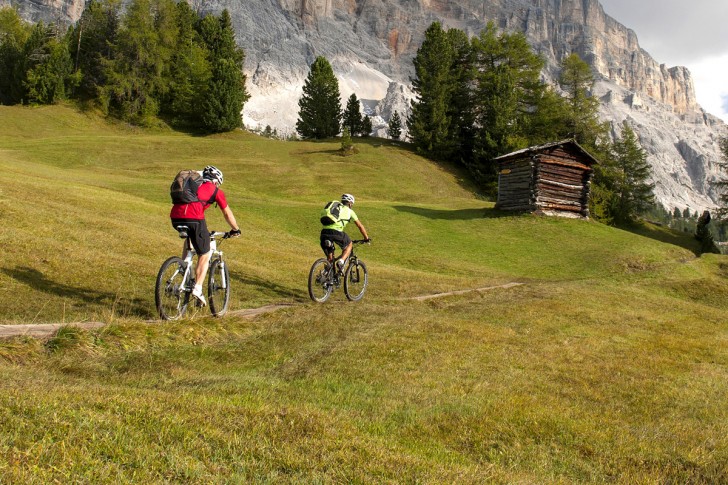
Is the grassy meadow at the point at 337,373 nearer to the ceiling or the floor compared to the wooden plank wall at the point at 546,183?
nearer to the floor

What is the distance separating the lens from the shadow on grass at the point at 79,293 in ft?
30.3

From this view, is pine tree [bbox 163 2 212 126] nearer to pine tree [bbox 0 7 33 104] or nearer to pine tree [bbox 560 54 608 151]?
pine tree [bbox 0 7 33 104]

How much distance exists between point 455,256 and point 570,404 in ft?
61.0

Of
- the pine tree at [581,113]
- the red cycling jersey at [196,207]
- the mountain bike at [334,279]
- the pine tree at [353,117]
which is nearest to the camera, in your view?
the red cycling jersey at [196,207]

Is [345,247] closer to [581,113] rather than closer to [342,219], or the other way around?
[342,219]

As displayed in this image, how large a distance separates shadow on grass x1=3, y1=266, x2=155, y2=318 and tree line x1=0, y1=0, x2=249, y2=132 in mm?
62680

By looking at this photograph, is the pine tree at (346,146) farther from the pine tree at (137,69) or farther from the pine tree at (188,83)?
the pine tree at (137,69)

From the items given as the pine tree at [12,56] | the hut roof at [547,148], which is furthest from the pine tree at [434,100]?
the pine tree at [12,56]

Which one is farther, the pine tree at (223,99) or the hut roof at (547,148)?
the pine tree at (223,99)

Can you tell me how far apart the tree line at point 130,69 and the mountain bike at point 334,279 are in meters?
61.3

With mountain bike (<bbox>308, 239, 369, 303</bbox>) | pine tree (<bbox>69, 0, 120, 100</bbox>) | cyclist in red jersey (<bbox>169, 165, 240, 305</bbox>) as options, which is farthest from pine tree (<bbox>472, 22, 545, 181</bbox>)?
pine tree (<bbox>69, 0, 120, 100</bbox>)

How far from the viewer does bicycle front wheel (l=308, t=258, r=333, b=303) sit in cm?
1223

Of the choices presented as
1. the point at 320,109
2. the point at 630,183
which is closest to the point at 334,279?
the point at 630,183

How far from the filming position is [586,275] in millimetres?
22031
